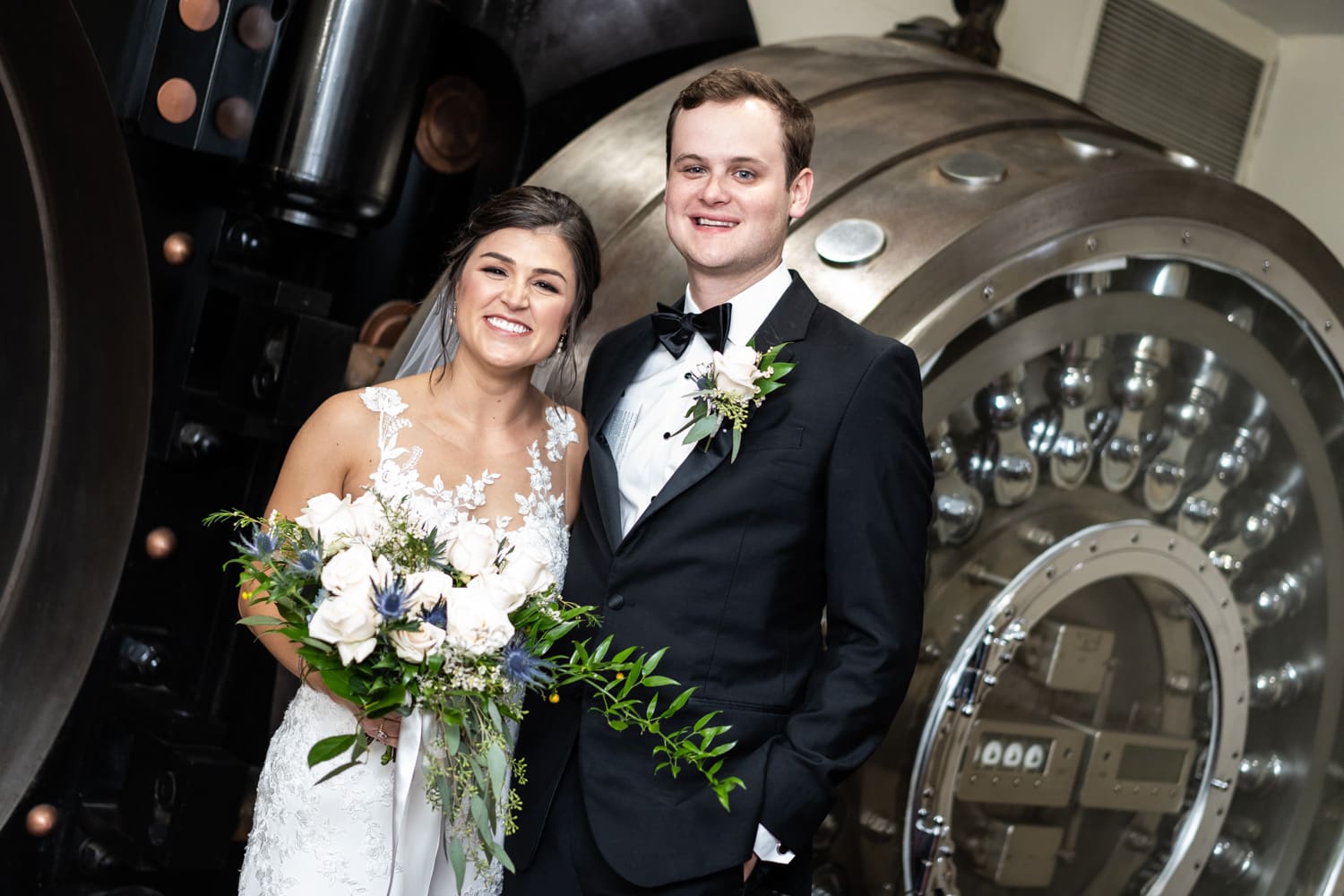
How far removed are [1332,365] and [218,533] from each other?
6.22ft

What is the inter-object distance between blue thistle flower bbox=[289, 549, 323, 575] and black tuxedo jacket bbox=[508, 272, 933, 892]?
331mm

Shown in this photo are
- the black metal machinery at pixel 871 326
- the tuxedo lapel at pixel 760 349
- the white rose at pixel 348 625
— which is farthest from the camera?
the black metal machinery at pixel 871 326

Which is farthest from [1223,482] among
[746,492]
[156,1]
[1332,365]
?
[156,1]

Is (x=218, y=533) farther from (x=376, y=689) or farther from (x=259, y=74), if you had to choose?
(x=376, y=689)

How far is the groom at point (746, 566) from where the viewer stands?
145 centimetres

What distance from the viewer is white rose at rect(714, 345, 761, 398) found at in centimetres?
146

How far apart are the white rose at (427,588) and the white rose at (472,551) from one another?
4 cm

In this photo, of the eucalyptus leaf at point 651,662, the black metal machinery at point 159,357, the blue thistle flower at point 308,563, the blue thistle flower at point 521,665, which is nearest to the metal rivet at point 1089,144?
the black metal machinery at point 159,357

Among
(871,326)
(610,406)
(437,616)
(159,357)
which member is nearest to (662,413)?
(610,406)

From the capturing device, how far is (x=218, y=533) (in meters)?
2.06

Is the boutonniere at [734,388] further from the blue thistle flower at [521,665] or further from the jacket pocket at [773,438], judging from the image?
the blue thistle flower at [521,665]

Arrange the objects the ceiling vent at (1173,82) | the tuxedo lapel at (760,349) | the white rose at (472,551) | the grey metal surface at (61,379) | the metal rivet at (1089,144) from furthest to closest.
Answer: the ceiling vent at (1173,82) < the metal rivet at (1089,144) < the grey metal surface at (61,379) < the tuxedo lapel at (760,349) < the white rose at (472,551)

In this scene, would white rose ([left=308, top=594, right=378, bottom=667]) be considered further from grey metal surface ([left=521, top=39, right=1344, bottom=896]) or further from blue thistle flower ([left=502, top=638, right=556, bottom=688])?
grey metal surface ([left=521, top=39, right=1344, bottom=896])

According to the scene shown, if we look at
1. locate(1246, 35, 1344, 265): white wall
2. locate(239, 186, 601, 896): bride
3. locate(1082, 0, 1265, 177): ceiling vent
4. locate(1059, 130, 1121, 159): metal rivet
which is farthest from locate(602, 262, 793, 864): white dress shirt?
locate(1246, 35, 1344, 265): white wall
